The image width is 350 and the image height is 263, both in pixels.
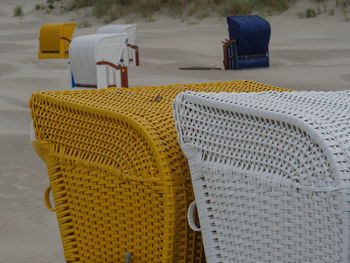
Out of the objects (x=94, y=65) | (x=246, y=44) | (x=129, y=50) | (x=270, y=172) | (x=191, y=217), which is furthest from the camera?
(x=129, y=50)

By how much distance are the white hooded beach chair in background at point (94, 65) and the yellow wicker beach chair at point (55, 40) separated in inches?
189

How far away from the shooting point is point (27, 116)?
8.15 m

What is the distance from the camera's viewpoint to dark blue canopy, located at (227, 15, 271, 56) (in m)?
12.1

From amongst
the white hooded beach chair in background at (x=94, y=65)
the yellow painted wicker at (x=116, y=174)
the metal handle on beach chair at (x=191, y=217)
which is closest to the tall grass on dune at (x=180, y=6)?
the white hooded beach chair in background at (x=94, y=65)

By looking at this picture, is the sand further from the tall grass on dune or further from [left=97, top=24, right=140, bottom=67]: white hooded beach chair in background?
the tall grass on dune

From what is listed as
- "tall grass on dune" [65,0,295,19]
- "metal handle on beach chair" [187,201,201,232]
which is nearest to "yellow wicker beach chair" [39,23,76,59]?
"tall grass on dune" [65,0,295,19]

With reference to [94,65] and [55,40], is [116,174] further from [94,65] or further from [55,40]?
[55,40]

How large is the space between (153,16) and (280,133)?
69.1 feet

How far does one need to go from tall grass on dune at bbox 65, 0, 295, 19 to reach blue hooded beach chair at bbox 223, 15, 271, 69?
24.5 ft

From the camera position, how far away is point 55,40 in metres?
13.5

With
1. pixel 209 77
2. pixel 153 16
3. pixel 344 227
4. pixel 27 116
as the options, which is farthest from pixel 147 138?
pixel 153 16

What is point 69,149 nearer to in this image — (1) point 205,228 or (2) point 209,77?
(1) point 205,228

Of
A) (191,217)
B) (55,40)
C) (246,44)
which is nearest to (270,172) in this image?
(191,217)

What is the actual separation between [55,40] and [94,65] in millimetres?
5624
